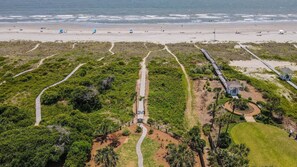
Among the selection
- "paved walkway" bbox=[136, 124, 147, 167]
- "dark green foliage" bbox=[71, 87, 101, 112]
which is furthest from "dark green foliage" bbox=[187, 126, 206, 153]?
"dark green foliage" bbox=[71, 87, 101, 112]

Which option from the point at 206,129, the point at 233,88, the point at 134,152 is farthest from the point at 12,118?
the point at 233,88

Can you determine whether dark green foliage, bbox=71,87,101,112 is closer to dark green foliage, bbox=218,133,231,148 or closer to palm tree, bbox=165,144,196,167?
palm tree, bbox=165,144,196,167

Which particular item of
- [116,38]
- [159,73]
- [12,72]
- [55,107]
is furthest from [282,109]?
[116,38]

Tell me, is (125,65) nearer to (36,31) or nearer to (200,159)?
(200,159)

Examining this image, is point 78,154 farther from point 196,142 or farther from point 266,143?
point 266,143

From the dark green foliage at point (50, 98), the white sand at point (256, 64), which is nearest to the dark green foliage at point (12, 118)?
the dark green foliage at point (50, 98)

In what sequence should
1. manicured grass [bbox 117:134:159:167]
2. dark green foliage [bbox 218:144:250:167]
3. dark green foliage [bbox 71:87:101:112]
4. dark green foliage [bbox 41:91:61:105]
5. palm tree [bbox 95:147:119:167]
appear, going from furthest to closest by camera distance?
1. dark green foliage [bbox 41:91:61:105]
2. dark green foliage [bbox 71:87:101:112]
3. manicured grass [bbox 117:134:159:167]
4. palm tree [bbox 95:147:119:167]
5. dark green foliage [bbox 218:144:250:167]

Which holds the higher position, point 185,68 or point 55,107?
point 185,68
